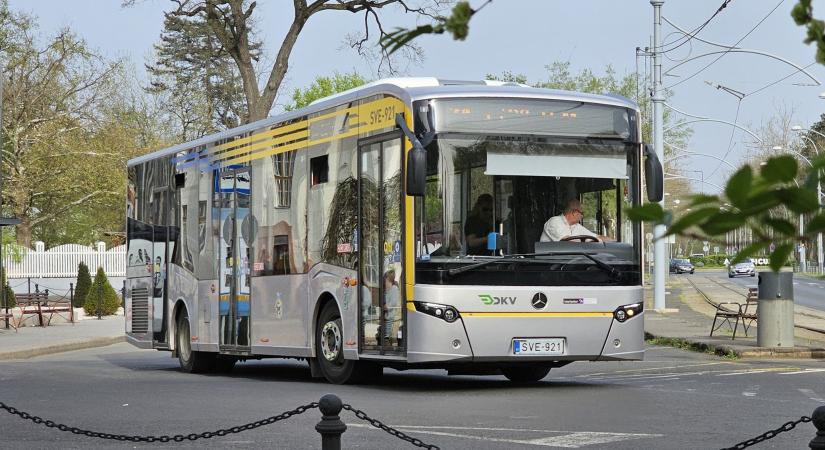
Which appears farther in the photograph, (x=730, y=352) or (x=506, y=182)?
(x=730, y=352)

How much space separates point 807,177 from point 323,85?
4082 inches

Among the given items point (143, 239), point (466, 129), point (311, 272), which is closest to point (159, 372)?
point (143, 239)

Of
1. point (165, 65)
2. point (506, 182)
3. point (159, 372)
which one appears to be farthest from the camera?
point (165, 65)

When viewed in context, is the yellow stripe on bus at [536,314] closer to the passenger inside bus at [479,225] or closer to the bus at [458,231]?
the bus at [458,231]

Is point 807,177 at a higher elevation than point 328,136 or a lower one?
lower

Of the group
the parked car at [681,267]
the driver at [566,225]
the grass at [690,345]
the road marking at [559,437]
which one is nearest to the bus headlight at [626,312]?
the driver at [566,225]

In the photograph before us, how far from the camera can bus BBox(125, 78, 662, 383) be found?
13.8 metres

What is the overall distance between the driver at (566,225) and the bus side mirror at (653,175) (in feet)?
2.38

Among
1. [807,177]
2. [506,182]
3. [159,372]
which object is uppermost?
[506,182]

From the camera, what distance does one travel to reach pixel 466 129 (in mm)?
14008

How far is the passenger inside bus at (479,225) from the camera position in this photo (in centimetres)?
1381

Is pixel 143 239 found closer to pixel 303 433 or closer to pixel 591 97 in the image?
pixel 591 97

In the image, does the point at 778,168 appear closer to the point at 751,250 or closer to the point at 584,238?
the point at 751,250

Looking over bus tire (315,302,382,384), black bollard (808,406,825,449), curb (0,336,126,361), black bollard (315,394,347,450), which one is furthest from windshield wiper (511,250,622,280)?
curb (0,336,126,361)
